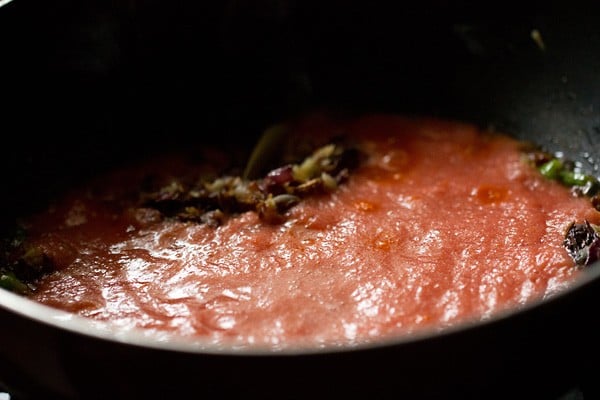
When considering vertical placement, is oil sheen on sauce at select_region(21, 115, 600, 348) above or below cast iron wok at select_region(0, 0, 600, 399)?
below

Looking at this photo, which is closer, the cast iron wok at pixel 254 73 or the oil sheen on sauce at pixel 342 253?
the oil sheen on sauce at pixel 342 253

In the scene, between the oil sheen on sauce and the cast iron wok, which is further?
the cast iron wok

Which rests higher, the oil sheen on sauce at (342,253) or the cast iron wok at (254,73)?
the cast iron wok at (254,73)

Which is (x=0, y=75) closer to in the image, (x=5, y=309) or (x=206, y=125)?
(x=206, y=125)

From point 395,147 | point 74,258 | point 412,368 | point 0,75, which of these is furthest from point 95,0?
point 412,368

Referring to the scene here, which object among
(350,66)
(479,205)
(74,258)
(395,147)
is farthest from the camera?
(350,66)

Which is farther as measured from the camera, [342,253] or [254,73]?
[254,73]

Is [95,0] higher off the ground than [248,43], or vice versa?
[95,0]

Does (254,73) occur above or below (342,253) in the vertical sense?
above
